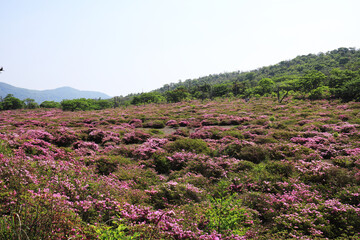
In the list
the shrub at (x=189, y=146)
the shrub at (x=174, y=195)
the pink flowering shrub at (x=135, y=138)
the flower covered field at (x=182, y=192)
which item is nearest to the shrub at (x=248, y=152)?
the flower covered field at (x=182, y=192)

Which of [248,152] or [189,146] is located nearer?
[248,152]

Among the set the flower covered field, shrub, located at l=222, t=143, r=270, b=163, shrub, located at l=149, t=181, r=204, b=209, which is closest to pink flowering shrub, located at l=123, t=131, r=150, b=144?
the flower covered field

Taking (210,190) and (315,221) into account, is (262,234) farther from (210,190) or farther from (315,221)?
(210,190)

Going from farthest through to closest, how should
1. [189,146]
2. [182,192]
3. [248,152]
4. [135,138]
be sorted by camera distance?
[135,138] < [189,146] < [248,152] < [182,192]

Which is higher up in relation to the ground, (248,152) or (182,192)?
(248,152)

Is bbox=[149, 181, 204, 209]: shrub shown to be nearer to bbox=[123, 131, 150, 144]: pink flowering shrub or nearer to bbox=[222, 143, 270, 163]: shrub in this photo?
bbox=[222, 143, 270, 163]: shrub

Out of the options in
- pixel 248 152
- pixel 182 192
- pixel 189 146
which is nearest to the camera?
pixel 182 192

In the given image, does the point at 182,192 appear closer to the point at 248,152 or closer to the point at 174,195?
the point at 174,195

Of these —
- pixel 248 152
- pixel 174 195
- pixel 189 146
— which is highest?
pixel 189 146

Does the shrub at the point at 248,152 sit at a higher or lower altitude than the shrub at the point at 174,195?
higher

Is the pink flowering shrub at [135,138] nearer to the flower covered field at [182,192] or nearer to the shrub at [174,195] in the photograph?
the flower covered field at [182,192]

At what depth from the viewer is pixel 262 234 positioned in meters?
4.82

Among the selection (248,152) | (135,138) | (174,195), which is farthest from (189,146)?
(174,195)

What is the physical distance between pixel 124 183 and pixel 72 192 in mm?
2240
